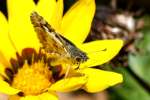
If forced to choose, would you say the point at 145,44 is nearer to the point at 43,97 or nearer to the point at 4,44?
the point at 4,44

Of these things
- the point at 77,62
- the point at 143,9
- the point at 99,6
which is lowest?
the point at 143,9

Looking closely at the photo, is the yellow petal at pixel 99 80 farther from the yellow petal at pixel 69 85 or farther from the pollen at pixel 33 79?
the pollen at pixel 33 79

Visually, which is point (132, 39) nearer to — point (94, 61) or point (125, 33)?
point (125, 33)

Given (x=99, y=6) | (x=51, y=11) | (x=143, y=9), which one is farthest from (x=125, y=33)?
(x=51, y=11)

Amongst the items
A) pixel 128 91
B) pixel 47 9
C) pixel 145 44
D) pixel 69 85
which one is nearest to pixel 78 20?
pixel 47 9

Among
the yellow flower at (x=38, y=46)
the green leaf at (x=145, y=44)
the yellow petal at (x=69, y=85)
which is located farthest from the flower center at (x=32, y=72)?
the green leaf at (x=145, y=44)

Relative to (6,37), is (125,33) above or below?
below
